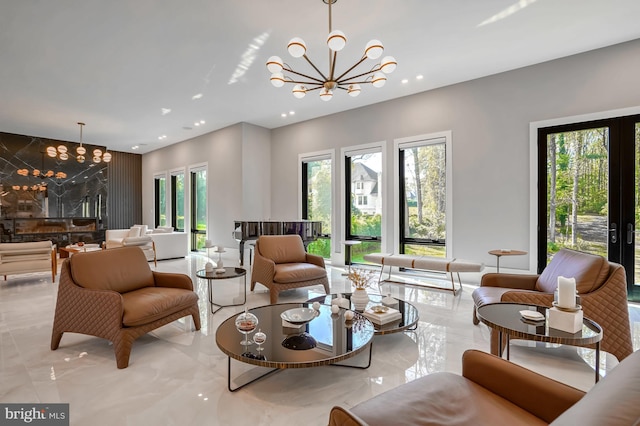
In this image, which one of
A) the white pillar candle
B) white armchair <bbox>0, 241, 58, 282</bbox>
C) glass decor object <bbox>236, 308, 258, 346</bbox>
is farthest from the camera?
white armchair <bbox>0, 241, 58, 282</bbox>

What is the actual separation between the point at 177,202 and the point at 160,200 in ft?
4.25

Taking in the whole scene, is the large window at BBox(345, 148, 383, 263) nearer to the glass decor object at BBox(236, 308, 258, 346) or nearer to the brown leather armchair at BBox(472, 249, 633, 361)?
the brown leather armchair at BBox(472, 249, 633, 361)

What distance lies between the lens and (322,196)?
7.38m

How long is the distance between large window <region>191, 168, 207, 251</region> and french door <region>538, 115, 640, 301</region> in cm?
788

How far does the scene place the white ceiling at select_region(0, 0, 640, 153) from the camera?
339 cm

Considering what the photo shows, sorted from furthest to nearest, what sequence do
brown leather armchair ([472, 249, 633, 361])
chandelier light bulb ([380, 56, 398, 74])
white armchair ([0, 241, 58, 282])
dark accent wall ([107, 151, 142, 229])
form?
dark accent wall ([107, 151, 142, 229])
white armchair ([0, 241, 58, 282])
chandelier light bulb ([380, 56, 398, 74])
brown leather armchair ([472, 249, 633, 361])

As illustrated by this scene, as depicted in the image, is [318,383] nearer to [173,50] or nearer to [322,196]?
[173,50]

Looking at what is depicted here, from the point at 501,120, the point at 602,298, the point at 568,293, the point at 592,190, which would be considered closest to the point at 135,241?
the point at 568,293

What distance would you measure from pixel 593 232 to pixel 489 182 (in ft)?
4.94

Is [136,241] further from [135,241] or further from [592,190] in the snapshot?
[592,190]

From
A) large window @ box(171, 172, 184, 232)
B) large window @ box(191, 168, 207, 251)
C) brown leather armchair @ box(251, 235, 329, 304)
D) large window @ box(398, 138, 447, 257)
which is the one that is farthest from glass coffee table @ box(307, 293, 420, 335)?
large window @ box(171, 172, 184, 232)

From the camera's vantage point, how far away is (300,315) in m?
2.55

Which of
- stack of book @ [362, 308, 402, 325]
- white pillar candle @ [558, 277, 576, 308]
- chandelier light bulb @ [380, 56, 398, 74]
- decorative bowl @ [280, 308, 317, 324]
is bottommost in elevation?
stack of book @ [362, 308, 402, 325]

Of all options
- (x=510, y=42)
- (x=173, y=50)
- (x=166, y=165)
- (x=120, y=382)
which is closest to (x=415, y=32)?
(x=510, y=42)
